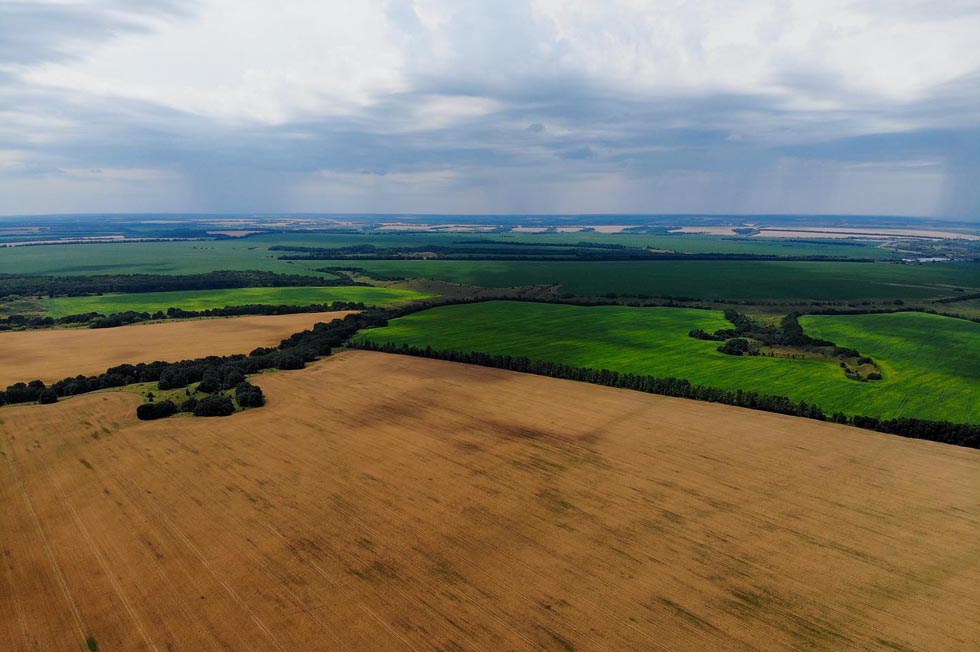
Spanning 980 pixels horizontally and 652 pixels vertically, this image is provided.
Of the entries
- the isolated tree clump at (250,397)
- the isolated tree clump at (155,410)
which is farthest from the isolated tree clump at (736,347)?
the isolated tree clump at (155,410)

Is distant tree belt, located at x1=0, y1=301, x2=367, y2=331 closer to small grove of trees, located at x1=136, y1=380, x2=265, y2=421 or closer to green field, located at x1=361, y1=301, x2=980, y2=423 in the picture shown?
green field, located at x1=361, y1=301, x2=980, y2=423

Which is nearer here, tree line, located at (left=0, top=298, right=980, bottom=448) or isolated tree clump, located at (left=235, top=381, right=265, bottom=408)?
tree line, located at (left=0, top=298, right=980, bottom=448)

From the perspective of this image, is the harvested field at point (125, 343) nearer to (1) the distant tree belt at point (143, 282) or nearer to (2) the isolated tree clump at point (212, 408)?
(2) the isolated tree clump at point (212, 408)

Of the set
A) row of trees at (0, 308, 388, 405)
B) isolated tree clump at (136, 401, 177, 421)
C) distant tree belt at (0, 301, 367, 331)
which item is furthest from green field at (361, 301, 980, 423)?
isolated tree clump at (136, 401, 177, 421)

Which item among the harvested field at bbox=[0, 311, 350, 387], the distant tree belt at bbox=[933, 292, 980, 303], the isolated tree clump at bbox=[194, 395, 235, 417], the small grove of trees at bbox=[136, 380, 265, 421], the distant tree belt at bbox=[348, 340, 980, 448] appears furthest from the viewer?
the distant tree belt at bbox=[933, 292, 980, 303]

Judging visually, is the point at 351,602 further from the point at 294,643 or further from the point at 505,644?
the point at 505,644

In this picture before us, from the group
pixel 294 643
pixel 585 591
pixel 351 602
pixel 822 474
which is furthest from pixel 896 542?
pixel 294 643
